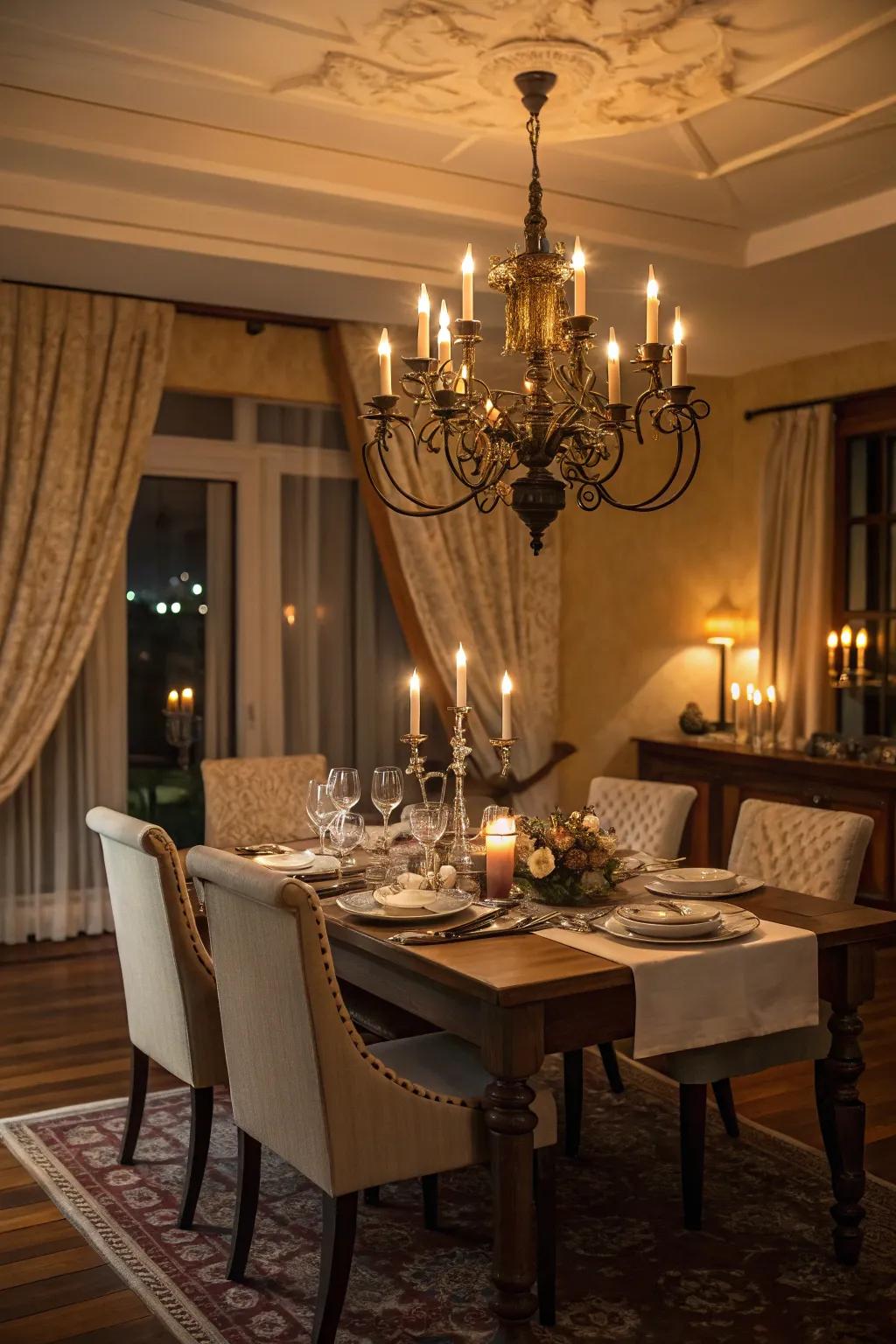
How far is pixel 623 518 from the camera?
684 centimetres

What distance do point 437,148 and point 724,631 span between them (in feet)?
11.7

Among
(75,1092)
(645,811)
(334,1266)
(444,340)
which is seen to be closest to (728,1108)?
(645,811)

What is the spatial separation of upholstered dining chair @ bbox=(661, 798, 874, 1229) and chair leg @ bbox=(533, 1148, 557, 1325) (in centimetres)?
42

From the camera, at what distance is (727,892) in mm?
3014

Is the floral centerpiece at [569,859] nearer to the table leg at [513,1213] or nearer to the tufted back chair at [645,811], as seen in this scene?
the table leg at [513,1213]

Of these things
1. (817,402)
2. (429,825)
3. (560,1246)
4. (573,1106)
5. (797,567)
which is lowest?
(560,1246)

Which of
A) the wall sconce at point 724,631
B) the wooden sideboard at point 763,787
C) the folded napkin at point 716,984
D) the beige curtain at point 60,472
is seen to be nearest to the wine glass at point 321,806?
the folded napkin at point 716,984

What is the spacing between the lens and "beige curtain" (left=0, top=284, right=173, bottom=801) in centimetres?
504

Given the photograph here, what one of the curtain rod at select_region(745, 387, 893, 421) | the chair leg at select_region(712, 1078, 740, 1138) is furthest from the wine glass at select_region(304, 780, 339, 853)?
the curtain rod at select_region(745, 387, 893, 421)

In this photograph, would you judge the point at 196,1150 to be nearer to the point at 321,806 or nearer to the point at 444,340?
the point at 321,806

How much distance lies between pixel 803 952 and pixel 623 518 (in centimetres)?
441

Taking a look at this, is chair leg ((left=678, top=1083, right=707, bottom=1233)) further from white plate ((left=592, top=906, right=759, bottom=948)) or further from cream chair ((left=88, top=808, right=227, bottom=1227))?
cream chair ((left=88, top=808, right=227, bottom=1227))

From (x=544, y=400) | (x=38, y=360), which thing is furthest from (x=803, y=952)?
(x=38, y=360)

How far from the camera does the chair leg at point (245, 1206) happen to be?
2.67 m
